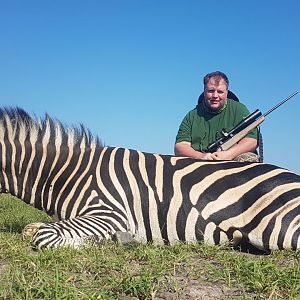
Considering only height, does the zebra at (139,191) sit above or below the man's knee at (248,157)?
below

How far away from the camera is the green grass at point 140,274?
91.3 inches

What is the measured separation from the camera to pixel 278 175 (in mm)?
4020

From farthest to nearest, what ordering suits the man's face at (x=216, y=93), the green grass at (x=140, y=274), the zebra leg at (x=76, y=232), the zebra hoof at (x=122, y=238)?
the man's face at (x=216, y=93) → the zebra hoof at (x=122, y=238) → the zebra leg at (x=76, y=232) → the green grass at (x=140, y=274)

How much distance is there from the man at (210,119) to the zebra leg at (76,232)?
6.48ft

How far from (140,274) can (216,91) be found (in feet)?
11.4

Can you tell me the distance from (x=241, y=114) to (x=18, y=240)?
3124mm

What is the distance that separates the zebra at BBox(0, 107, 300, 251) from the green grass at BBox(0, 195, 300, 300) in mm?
360

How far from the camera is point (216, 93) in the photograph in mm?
5609

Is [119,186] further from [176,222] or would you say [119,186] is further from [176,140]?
[176,140]

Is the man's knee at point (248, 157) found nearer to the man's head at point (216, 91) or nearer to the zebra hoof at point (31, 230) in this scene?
the man's head at point (216, 91)

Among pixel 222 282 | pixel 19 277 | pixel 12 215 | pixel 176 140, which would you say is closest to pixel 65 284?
pixel 19 277

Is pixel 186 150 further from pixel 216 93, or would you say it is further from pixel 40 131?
pixel 40 131

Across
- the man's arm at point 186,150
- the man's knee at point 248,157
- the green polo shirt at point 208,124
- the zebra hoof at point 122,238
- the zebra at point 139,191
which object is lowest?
the zebra hoof at point 122,238


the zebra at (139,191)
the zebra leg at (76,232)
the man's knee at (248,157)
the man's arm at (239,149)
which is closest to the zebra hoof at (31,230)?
the zebra at (139,191)
